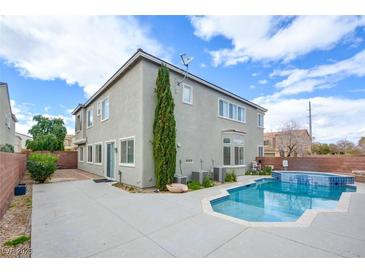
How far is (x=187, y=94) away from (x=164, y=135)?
3.94m

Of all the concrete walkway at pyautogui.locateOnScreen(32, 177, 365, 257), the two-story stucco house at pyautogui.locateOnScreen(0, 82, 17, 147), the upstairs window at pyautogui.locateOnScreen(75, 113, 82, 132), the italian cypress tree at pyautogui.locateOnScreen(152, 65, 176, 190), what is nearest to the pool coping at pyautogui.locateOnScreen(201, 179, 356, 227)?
the concrete walkway at pyautogui.locateOnScreen(32, 177, 365, 257)

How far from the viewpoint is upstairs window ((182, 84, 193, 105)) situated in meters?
12.6

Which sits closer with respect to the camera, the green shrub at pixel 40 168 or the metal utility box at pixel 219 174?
the green shrub at pixel 40 168

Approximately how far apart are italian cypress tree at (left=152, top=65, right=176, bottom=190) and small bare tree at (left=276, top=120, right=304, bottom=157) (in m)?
23.2

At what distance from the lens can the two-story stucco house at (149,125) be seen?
10.6m

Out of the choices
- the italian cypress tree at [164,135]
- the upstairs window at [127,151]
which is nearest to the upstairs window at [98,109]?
the upstairs window at [127,151]

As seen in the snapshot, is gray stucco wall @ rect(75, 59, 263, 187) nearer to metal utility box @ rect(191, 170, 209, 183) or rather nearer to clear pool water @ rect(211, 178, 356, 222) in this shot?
metal utility box @ rect(191, 170, 209, 183)

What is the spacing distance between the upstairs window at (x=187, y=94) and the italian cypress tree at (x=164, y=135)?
2.26 m

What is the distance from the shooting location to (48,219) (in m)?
5.68

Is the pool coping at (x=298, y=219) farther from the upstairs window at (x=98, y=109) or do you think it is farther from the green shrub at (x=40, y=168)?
the upstairs window at (x=98, y=109)

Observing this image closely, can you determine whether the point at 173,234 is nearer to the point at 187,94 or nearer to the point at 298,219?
the point at 298,219

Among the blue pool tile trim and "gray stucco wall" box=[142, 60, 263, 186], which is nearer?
"gray stucco wall" box=[142, 60, 263, 186]
